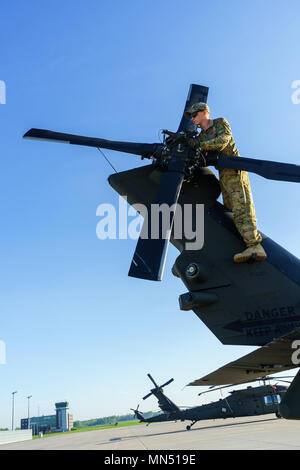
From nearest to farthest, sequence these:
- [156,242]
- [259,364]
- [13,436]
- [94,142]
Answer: [156,242], [259,364], [94,142], [13,436]

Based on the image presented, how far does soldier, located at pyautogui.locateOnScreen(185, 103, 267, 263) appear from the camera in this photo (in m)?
5.03

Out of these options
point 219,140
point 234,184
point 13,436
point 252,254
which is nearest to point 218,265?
point 252,254

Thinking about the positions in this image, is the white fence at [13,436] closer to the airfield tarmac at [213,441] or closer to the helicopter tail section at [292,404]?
the airfield tarmac at [213,441]

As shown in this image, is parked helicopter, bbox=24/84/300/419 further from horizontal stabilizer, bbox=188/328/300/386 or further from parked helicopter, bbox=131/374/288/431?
parked helicopter, bbox=131/374/288/431

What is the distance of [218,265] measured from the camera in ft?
17.4

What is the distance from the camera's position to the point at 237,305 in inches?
200

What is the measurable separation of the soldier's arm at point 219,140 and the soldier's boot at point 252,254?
1501 millimetres

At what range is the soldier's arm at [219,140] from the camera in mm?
5004

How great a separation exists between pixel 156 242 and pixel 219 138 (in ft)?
6.05

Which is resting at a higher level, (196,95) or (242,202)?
(196,95)

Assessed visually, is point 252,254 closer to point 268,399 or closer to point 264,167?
point 264,167

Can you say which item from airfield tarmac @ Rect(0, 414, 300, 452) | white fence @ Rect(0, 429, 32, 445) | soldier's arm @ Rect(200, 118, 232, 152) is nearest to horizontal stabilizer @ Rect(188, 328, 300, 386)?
airfield tarmac @ Rect(0, 414, 300, 452)

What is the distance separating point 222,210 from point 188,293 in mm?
1494
